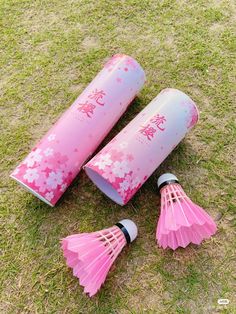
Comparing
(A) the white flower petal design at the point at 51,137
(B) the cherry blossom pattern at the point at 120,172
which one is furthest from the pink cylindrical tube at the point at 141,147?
(A) the white flower petal design at the point at 51,137

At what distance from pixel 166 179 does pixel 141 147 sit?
0.72 feet

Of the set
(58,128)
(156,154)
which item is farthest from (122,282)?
(58,128)

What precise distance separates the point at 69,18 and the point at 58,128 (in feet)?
3.87

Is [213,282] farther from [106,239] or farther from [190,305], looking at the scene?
[106,239]

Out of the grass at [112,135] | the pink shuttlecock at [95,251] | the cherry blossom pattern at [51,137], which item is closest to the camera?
the pink shuttlecock at [95,251]

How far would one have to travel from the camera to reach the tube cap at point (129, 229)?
203cm

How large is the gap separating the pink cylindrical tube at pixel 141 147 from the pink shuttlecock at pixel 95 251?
0.54 feet

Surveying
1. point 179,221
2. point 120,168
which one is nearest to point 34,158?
point 120,168

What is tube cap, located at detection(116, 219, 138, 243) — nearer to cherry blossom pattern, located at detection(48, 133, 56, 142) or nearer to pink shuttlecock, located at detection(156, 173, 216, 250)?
pink shuttlecock, located at detection(156, 173, 216, 250)

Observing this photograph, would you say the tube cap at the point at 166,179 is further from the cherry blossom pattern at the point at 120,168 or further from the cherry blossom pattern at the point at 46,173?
the cherry blossom pattern at the point at 46,173

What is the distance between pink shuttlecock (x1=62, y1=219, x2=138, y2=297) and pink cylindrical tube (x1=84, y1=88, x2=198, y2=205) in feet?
0.54

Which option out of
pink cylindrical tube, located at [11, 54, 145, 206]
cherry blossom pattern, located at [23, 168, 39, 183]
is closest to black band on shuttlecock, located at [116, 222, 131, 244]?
pink cylindrical tube, located at [11, 54, 145, 206]

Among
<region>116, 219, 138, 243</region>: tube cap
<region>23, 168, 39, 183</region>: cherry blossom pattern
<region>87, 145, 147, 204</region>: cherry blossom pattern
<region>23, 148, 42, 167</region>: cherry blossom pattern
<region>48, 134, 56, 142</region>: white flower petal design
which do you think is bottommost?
<region>116, 219, 138, 243</region>: tube cap

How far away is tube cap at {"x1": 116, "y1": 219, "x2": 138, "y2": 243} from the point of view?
203cm
